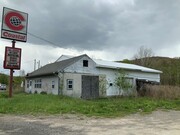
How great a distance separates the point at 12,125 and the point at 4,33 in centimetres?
1099

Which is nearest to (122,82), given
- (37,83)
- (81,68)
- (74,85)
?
(81,68)

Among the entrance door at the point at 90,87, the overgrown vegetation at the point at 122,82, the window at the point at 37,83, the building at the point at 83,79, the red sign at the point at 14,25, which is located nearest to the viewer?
the red sign at the point at 14,25

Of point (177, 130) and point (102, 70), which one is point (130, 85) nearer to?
point (102, 70)

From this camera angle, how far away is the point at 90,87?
923 inches

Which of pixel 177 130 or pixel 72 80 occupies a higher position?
pixel 72 80

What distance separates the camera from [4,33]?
18.2 meters

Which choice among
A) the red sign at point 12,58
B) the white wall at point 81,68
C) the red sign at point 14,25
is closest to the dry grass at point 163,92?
the white wall at point 81,68

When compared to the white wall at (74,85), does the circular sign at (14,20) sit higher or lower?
higher

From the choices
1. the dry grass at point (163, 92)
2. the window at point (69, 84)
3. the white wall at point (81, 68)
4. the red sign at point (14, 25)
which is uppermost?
the red sign at point (14, 25)

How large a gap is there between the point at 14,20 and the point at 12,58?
3098 millimetres

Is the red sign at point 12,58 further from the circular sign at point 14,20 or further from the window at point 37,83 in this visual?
the window at point 37,83

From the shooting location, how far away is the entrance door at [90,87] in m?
23.1

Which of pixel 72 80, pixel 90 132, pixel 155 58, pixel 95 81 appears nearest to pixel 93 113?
pixel 90 132

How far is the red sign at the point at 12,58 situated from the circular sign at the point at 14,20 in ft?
5.71
